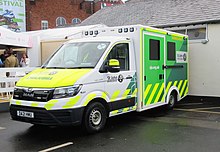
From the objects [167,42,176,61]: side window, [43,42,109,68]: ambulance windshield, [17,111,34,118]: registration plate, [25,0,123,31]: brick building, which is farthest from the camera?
[25,0,123,31]: brick building

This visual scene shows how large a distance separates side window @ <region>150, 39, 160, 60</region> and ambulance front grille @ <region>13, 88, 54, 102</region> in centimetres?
332

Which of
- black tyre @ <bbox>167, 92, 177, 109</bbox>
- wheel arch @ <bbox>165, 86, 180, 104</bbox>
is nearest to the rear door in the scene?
wheel arch @ <bbox>165, 86, 180, 104</bbox>

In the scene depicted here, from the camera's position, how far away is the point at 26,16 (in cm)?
3250

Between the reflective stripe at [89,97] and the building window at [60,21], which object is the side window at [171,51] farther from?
the building window at [60,21]

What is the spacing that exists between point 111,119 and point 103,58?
2167mm

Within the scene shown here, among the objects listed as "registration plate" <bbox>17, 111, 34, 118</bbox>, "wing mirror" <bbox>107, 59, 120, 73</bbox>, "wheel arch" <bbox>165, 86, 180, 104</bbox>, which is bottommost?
"registration plate" <bbox>17, 111, 34, 118</bbox>

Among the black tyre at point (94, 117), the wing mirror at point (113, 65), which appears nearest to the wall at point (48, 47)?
the wing mirror at point (113, 65)

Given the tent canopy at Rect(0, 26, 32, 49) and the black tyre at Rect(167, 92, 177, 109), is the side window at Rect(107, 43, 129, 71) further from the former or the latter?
the tent canopy at Rect(0, 26, 32, 49)

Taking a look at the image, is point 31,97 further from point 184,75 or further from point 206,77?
point 206,77

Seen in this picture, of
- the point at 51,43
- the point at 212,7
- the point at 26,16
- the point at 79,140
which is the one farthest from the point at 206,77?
the point at 26,16

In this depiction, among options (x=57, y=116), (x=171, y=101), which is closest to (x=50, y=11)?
(x=171, y=101)

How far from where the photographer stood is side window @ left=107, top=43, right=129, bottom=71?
708cm

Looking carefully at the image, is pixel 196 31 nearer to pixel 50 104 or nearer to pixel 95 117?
pixel 95 117

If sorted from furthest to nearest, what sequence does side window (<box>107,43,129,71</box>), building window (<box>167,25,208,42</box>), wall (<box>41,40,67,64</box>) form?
wall (<box>41,40,67,64</box>) → building window (<box>167,25,208,42</box>) → side window (<box>107,43,129,71</box>)
